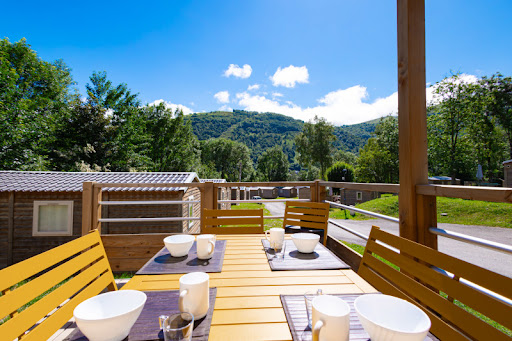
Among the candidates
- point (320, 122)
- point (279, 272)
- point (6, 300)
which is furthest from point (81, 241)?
point (320, 122)

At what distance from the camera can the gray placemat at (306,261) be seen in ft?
4.40

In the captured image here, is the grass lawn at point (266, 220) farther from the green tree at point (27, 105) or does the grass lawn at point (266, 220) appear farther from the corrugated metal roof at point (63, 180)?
the green tree at point (27, 105)

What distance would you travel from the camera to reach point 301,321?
823 mm

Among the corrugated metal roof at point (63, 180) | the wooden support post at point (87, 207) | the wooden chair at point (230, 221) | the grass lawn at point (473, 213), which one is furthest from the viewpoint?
the grass lawn at point (473, 213)

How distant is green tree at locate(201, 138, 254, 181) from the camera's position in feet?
126

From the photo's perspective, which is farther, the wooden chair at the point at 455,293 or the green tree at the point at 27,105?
the green tree at the point at 27,105

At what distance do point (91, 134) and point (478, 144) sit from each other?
101 feet

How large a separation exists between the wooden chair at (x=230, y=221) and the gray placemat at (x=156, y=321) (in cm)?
130

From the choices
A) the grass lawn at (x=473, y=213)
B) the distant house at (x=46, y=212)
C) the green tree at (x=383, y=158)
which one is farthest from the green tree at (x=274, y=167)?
the distant house at (x=46, y=212)

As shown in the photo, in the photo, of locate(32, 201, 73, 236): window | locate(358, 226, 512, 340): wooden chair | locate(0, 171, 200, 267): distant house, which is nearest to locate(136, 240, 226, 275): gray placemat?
locate(358, 226, 512, 340): wooden chair

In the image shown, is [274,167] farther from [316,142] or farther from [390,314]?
[390,314]

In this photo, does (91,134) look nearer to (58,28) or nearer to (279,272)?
(58,28)

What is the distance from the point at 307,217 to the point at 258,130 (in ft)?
247

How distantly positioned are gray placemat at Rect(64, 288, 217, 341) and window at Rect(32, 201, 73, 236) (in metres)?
10.2
